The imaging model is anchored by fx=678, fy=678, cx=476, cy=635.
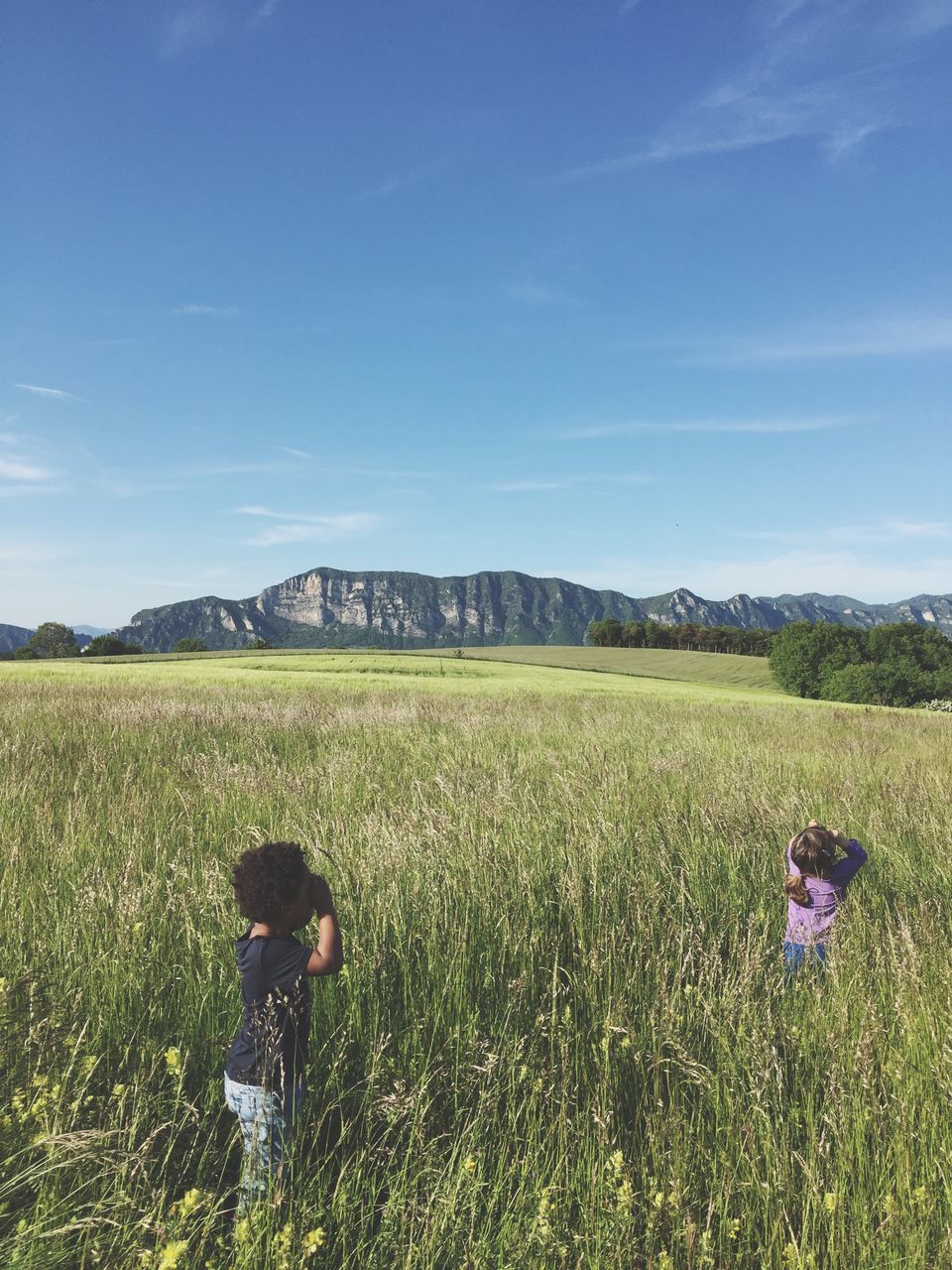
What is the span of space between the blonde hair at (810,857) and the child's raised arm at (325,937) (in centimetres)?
303

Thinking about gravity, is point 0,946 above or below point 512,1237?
above

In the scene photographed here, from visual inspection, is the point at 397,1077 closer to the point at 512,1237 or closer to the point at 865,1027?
the point at 512,1237

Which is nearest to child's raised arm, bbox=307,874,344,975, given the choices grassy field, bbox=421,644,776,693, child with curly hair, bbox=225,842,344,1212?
child with curly hair, bbox=225,842,344,1212

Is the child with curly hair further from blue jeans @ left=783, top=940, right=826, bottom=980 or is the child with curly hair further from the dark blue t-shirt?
blue jeans @ left=783, top=940, right=826, bottom=980

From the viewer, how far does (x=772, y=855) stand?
17.8 feet

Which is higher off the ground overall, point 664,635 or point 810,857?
point 664,635

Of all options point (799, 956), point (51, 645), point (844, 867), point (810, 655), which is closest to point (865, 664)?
point (810, 655)

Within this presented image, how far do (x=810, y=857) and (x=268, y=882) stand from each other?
333 centimetres

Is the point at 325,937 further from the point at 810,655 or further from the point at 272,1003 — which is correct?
the point at 810,655

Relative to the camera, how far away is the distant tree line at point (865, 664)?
67.0 m

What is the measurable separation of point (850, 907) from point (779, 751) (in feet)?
23.4

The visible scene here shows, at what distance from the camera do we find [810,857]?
406 cm

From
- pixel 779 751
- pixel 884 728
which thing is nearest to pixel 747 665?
pixel 884 728

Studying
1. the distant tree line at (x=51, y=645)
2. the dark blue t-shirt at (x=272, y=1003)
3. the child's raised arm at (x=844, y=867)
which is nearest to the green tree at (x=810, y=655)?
the child's raised arm at (x=844, y=867)
